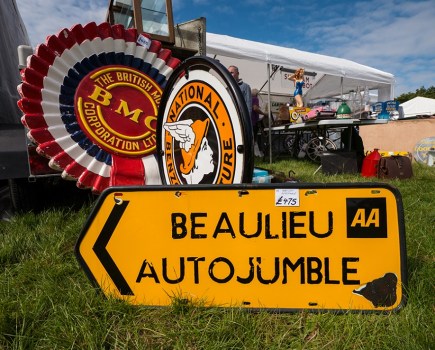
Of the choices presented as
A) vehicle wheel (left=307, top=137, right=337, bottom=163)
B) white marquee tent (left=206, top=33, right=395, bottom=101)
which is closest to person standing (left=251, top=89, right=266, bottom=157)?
white marquee tent (left=206, top=33, right=395, bottom=101)

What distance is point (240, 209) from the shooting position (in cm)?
88

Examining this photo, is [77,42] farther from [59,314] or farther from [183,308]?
[183,308]

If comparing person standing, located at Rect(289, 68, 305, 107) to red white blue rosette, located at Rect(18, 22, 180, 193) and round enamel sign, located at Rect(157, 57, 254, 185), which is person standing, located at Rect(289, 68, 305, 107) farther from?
round enamel sign, located at Rect(157, 57, 254, 185)

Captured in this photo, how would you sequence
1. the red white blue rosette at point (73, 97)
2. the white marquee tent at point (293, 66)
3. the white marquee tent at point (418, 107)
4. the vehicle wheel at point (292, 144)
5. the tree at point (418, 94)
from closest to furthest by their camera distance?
the red white blue rosette at point (73, 97) → the white marquee tent at point (293, 66) → the vehicle wheel at point (292, 144) → the white marquee tent at point (418, 107) → the tree at point (418, 94)

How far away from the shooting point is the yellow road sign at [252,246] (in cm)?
86

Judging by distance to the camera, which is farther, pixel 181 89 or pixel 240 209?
pixel 181 89

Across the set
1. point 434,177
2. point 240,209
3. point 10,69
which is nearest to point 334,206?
point 240,209

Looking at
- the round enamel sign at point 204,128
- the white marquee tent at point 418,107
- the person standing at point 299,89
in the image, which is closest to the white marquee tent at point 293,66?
the person standing at point 299,89

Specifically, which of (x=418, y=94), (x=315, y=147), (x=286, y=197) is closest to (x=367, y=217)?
(x=286, y=197)

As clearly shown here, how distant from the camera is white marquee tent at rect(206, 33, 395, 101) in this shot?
5855mm

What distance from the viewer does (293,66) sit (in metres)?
6.55

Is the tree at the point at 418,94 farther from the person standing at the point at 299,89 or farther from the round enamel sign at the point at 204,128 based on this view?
the round enamel sign at the point at 204,128

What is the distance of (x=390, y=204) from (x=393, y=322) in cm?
34

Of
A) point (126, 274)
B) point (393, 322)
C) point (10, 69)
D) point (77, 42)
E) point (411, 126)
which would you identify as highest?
point (10, 69)
